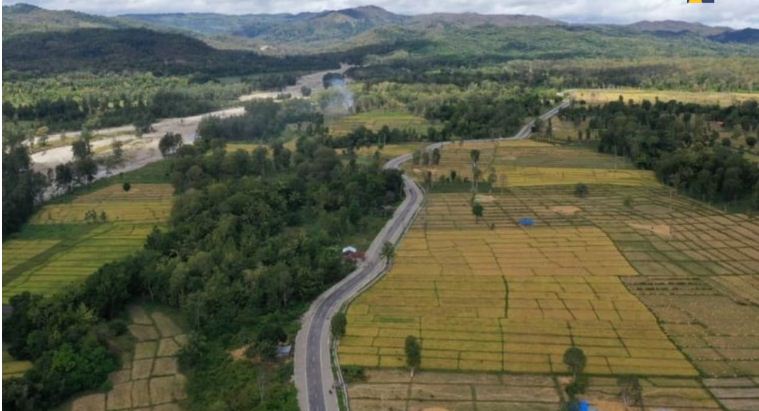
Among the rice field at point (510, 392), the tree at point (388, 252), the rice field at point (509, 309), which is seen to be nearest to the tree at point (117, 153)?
the rice field at point (509, 309)

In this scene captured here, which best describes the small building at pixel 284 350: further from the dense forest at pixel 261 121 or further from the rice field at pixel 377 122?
the rice field at pixel 377 122

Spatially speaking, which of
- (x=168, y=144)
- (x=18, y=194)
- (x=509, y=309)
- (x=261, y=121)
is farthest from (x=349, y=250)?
(x=261, y=121)

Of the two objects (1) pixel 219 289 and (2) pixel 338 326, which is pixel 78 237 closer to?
(1) pixel 219 289

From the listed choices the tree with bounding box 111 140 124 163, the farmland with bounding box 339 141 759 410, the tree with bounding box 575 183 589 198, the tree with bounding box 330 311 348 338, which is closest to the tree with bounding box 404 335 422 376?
the farmland with bounding box 339 141 759 410

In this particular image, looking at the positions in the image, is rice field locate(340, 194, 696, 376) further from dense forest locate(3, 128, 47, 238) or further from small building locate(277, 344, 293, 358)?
dense forest locate(3, 128, 47, 238)

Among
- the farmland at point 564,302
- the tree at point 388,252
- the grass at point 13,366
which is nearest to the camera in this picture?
the farmland at point 564,302

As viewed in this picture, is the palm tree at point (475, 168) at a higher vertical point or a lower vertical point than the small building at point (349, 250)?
higher
